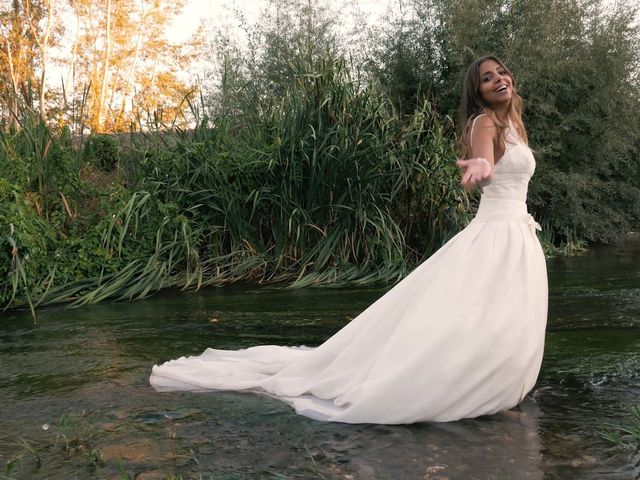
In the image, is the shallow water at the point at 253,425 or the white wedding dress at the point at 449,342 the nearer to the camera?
the shallow water at the point at 253,425

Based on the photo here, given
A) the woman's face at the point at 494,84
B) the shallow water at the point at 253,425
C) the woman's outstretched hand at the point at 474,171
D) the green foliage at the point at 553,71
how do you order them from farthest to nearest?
the green foliage at the point at 553,71
the woman's face at the point at 494,84
the woman's outstretched hand at the point at 474,171
the shallow water at the point at 253,425

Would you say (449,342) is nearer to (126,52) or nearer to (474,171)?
(474,171)

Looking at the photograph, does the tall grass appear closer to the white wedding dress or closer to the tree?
the white wedding dress

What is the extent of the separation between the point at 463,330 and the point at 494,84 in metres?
1.08

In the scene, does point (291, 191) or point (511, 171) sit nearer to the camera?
point (511, 171)

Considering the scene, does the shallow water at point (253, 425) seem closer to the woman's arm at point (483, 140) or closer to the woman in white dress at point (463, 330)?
the woman in white dress at point (463, 330)

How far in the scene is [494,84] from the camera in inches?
106

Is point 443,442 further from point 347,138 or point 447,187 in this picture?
point 447,187

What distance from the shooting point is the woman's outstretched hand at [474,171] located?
2.33m

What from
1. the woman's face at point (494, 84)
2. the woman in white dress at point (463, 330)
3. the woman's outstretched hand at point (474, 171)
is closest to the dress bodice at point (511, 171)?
the woman in white dress at point (463, 330)

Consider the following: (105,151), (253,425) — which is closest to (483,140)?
(253,425)

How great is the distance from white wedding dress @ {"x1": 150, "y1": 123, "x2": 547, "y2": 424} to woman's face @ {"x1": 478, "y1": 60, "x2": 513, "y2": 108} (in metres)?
0.19

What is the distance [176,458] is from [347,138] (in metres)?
5.02

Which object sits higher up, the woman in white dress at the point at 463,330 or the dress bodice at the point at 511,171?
the dress bodice at the point at 511,171
